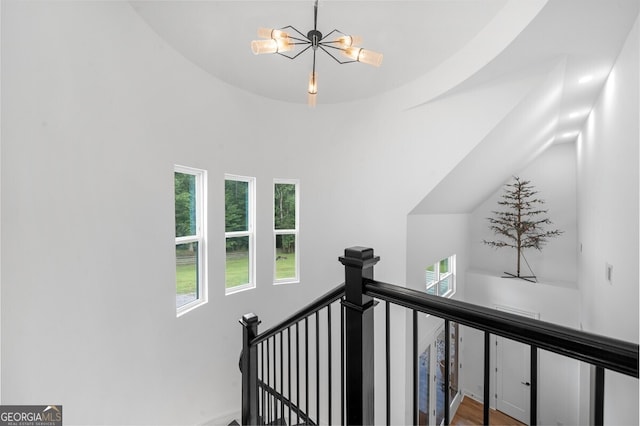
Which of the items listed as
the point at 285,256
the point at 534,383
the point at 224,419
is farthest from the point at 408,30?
the point at 224,419

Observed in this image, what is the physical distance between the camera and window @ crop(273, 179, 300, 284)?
4.27 metres

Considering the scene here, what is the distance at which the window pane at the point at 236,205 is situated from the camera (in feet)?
12.1

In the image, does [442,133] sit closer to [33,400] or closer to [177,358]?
[177,358]

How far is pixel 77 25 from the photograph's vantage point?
72.9 inches

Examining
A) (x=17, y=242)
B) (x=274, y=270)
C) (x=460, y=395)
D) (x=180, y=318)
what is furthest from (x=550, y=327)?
(x=460, y=395)

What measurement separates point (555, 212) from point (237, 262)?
617 centimetres

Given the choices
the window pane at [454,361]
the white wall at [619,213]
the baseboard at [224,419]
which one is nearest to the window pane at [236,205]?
the baseboard at [224,419]

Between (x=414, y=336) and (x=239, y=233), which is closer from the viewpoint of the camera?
(x=414, y=336)

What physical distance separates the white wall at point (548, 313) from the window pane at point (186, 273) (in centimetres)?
552

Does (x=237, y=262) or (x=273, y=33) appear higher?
(x=273, y=33)

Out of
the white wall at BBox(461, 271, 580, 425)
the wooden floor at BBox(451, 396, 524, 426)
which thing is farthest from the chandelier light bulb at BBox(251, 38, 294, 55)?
the wooden floor at BBox(451, 396, 524, 426)

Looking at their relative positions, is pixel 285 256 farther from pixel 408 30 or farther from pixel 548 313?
pixel 548 313

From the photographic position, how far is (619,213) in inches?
89.7

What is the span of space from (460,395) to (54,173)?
7640 millimetres
